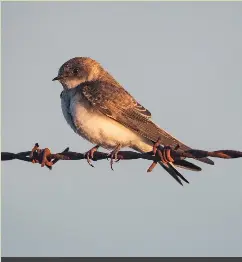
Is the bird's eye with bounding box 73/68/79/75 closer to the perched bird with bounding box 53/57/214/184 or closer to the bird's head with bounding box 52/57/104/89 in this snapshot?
the bird's head with bounding box 52/57/104/89

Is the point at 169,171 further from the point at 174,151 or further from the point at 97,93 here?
the point at 174,151

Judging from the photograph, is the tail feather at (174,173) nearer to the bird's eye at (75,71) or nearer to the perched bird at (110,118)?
the perched bird at (110,118)

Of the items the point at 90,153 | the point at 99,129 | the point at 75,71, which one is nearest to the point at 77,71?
the point at 75,71

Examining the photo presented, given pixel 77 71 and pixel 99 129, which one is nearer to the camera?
pixel 99 129

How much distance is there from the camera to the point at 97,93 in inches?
340

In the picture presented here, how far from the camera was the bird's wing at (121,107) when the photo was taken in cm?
827

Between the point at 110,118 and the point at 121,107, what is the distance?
0.93 feet

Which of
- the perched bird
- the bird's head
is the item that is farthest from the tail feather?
the bird's head

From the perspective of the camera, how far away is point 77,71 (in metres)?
9.47

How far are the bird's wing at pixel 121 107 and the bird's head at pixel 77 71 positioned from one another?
383 millimetres

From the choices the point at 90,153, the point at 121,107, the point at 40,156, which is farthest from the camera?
the point at 121,107

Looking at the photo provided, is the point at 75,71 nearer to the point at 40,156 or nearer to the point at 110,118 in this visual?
the point at 110,118

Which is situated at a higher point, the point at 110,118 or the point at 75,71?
the point at 75,71

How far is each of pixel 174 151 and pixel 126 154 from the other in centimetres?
A: 51
